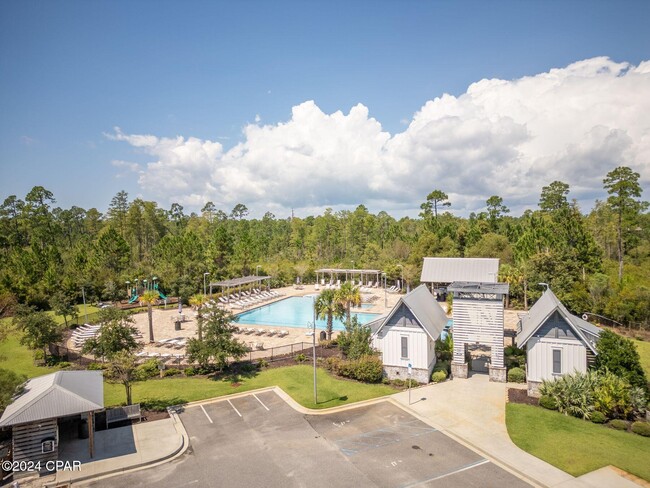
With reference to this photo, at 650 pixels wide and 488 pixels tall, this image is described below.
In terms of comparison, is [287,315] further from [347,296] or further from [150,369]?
[150,369]

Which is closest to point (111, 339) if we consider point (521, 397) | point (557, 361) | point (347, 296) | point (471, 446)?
point (347, 296)

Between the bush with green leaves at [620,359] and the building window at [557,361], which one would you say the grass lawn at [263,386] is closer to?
the building window at [557,361]

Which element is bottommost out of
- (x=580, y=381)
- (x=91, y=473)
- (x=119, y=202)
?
(x=91, y=473)

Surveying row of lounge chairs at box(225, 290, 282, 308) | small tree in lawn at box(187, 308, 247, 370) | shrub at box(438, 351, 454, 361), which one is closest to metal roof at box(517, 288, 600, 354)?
shrub at box(438, 351, 454, 361)

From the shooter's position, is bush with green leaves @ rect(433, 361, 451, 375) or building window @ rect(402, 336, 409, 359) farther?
bush with green leaves @ rect(433, 361, 451, 375)

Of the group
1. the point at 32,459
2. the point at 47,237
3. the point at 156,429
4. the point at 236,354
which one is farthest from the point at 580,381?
the point at 47,237

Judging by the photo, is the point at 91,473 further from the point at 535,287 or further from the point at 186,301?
the point at 535,287

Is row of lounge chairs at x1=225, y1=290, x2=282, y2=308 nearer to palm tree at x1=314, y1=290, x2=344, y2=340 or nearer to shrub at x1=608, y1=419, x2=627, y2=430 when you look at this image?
palm tree at x1=314, y1=290, x2=344, y2=340
